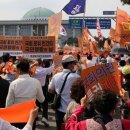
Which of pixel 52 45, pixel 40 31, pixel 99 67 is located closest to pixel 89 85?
pixel 99 67

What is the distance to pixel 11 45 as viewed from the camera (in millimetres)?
11375

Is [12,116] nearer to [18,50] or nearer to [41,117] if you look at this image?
[41,117]

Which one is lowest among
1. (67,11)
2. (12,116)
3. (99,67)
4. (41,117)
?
(41,117)

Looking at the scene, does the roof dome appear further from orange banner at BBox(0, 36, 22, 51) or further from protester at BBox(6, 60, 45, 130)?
protester at BBox(6, 60, 45, 130)

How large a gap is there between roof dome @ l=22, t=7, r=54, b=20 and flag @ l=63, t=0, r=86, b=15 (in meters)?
94.8

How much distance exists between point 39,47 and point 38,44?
0.29 ft

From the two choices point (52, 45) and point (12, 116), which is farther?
point (52, 45)

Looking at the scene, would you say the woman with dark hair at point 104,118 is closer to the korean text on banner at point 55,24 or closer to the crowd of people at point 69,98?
the crowd of people at point 69,98

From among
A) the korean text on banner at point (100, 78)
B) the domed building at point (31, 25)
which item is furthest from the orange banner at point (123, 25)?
the domed building at point (31, 25)

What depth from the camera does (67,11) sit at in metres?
15.6

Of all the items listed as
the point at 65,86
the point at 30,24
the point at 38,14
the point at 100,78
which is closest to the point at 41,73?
the point at 65,86

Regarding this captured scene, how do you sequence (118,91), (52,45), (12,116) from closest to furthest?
(12,116) < (118,91) < (52,45)

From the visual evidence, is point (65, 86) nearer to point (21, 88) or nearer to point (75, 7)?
point (21, 88)

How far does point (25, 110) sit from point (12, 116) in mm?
132
